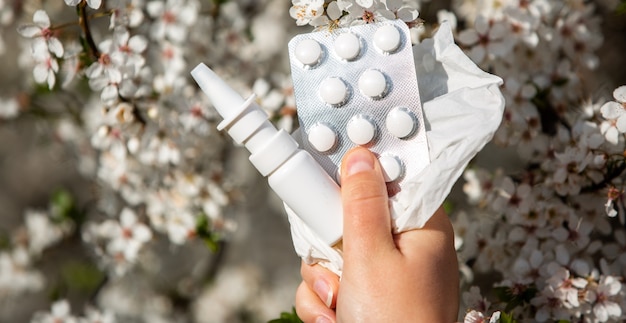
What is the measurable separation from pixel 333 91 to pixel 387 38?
104 mm

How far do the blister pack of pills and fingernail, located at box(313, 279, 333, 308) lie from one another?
0.55 ft

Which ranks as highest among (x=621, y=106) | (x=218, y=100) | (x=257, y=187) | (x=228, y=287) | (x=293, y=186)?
(x=218, y=100)

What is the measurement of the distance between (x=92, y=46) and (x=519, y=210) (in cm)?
84

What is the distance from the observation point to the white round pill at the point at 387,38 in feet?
2.77

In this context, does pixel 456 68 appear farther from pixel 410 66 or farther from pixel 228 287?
pixel 228 287

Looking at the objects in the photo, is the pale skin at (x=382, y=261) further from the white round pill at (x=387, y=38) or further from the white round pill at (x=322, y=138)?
the white round pill at (x=387, y=38)

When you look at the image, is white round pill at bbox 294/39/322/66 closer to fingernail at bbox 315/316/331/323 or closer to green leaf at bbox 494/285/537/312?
fingernail at bbox 315/316/331/323

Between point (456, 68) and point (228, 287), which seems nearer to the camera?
point (456, 68)

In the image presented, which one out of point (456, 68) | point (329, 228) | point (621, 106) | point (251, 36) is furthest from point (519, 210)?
point (251, 36)

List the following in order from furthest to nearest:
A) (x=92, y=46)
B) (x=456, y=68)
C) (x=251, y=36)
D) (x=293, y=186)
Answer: (x=251, y=36) → (x=92, y=46) → (x=456, y=68) → (x=293, y=186)

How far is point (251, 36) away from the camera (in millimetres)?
1590

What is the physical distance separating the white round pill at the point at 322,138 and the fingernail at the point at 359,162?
0.11ft

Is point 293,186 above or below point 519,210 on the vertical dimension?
above

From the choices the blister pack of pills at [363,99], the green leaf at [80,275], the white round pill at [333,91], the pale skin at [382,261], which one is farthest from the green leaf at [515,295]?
the green leaf at [80,275]
